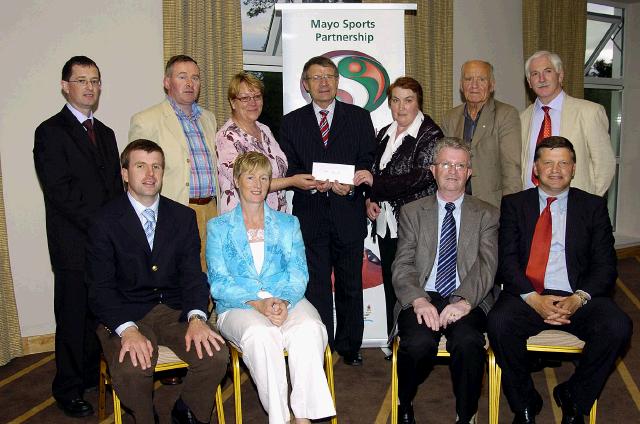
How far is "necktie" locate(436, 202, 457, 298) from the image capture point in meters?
3.48

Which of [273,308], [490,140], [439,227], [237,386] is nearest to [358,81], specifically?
[490,140]

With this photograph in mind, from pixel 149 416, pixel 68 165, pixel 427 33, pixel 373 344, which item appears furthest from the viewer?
pixel 427 33

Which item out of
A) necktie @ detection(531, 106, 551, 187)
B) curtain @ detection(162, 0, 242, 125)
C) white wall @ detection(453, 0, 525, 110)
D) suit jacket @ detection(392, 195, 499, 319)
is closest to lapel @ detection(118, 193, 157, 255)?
suit jacket @ detection(392, 195, 499, 319)

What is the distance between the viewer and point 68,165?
11.7ft

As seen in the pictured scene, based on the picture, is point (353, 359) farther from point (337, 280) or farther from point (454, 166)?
point (454, 166)

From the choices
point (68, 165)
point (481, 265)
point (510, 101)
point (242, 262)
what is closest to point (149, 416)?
point (242, 262)

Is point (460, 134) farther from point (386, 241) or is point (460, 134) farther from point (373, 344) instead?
point (373, 344)

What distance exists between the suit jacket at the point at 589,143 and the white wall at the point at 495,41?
263cm

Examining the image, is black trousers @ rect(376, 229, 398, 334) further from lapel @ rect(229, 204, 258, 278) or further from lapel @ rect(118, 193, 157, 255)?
lapel @ rect(118, 193, 157, 255)

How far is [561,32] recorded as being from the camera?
722 cm

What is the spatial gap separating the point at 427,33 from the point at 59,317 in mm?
4253

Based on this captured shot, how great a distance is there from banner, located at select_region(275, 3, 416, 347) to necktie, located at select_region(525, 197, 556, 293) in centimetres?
151

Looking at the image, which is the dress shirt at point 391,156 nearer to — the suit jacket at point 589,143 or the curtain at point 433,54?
the suit jacket at point 589,143

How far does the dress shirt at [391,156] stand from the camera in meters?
4.07
